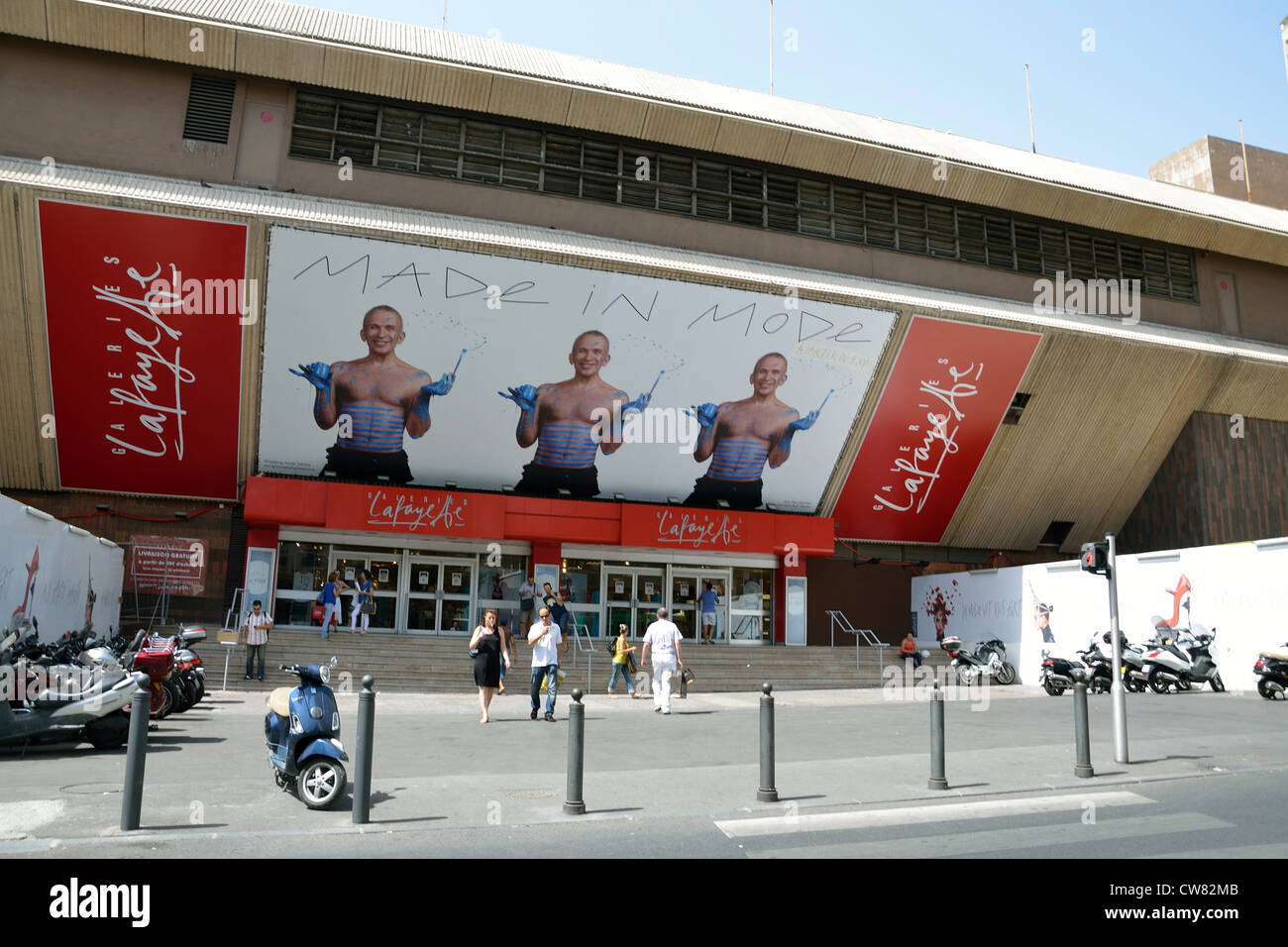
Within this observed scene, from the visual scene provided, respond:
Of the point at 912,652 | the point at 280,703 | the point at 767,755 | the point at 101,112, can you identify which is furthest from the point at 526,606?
the point at 767,755

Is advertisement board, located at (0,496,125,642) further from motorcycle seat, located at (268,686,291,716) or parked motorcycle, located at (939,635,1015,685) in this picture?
parked motorcycle, located at (939,635,1015,685)

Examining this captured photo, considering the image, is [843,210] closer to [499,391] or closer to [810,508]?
[810,508]

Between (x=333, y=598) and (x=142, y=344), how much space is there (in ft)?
23.4

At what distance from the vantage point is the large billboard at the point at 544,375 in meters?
19.7

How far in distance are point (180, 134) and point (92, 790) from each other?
51.9ft

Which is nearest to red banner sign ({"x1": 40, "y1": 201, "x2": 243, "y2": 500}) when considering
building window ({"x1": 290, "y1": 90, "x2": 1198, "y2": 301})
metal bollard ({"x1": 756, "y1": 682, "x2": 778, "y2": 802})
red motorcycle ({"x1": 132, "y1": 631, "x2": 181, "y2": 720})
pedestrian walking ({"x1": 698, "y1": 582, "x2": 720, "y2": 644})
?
building window ({"x1": 290, "y1": 90, "x2": 1198, "y2": 301})

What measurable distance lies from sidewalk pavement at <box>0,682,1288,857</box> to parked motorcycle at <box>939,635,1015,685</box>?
686 cm

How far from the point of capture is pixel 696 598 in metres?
25.9

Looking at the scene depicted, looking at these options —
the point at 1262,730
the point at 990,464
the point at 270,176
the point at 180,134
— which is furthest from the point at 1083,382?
the point at 180,134

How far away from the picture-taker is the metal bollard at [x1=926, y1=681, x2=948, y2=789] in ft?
27.1

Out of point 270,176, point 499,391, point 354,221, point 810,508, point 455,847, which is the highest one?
point 270,176

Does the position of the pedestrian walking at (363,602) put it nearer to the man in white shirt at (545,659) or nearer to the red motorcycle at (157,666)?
the red motorcycle at (157,666)

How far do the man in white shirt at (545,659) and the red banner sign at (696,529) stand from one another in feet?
34.3
